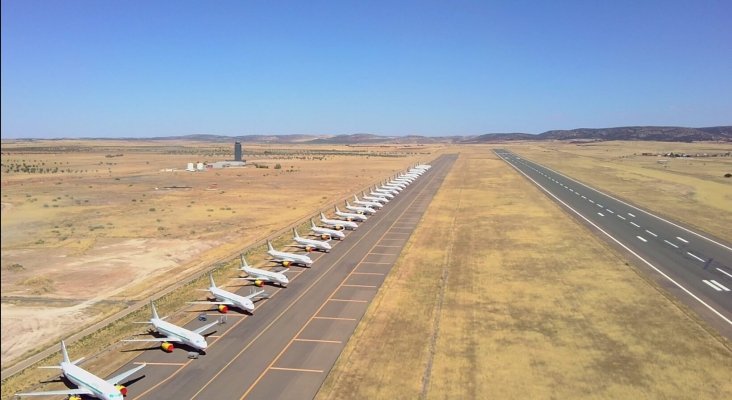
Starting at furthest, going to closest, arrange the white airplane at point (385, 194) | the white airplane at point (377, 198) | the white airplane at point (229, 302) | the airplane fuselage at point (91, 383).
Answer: the white airplane at point (385, 194) → the white airplane at point (377, 198) → the white airplane at point (229, 302) → the airplane fuselage at point (91, 383)

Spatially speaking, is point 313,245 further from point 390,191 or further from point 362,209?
point 390,191

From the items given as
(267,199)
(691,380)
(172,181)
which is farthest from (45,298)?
(172,181)

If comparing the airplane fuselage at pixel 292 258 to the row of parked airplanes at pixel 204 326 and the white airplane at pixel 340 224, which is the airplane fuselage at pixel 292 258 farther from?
the white airplane at pixel 340 224

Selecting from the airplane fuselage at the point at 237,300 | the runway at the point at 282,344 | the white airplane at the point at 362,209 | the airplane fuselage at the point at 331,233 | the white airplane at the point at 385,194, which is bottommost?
the runway at the point at 282,344

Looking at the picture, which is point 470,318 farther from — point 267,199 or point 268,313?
point 267,199

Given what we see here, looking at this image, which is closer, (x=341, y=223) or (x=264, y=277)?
(x=264, y=277)

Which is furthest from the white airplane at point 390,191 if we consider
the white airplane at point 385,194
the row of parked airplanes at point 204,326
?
the row of parked airplanes at point 204,326

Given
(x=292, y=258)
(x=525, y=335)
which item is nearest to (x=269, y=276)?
(x=292, y=258)

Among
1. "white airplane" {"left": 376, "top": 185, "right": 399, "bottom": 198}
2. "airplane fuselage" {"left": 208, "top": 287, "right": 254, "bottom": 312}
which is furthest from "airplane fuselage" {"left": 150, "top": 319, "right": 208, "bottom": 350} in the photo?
"white airplane" {"left": 376, "top": 185, "right": 399, "bottom": 198}
